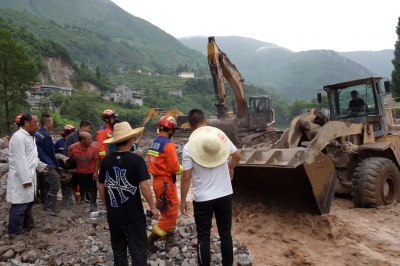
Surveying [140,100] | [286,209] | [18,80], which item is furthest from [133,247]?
[140,100]

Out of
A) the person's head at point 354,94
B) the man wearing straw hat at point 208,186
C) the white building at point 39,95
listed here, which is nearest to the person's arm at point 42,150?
the man wearing straw hat at point 208,186

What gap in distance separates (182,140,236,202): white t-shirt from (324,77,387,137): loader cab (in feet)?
15.6

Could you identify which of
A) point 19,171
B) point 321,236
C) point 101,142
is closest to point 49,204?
point 19,171

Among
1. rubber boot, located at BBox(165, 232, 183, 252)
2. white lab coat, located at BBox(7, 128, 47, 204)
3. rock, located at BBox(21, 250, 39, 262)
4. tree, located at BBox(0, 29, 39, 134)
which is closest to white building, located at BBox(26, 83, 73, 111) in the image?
tree, located at BBox(0, 29, 39, 134)

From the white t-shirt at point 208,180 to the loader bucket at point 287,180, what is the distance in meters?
1.63

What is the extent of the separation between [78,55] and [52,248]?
11413cm

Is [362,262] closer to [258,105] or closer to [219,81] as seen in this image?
[219,81]

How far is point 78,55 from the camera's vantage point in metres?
110

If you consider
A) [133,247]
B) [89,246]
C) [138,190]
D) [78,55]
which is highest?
[78,55]

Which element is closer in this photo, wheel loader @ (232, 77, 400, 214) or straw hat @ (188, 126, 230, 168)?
straw hat @ (188, 126, 230, 168)

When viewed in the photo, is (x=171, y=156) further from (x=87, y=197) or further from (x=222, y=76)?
(x=222, y=76)

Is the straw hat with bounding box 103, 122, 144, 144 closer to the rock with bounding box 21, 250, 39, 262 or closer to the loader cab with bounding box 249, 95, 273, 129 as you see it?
the rock with bounding box 21, 250, 39, 262

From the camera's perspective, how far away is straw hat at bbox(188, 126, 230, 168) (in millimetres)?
3545

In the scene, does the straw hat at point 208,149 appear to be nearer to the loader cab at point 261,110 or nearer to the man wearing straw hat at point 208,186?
the man wearing straw hat at point 208,186
